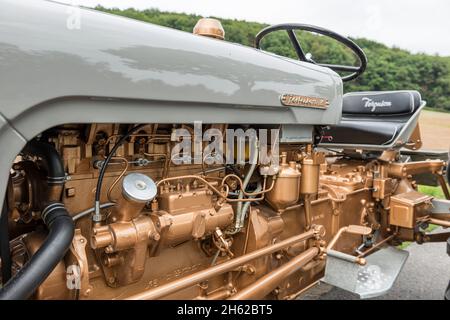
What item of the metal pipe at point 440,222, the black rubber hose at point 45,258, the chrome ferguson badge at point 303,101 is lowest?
the metal pipe at point 440,222

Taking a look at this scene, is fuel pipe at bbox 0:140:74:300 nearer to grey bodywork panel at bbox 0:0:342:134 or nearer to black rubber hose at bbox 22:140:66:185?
black rubber hose at bbox 22:140:66:185

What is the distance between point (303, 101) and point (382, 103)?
158cm

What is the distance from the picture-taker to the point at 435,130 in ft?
39.5

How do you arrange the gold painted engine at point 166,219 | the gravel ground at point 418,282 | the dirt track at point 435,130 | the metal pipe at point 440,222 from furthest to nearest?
the dirt track at point 435,130, the gravel ground at point 418,282, the metal pipe at point 440,222, the gold painted engine at point 166,219

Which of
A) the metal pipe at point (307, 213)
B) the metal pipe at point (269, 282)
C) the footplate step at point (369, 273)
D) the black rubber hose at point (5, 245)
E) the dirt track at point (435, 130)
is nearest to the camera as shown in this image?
the black rubber hose at point (5, 245)

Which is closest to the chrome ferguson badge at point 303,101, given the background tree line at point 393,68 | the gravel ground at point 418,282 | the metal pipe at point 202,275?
the metal pipe at point 202,275

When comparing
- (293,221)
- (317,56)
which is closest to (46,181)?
(293,221)

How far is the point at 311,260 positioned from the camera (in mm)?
1962

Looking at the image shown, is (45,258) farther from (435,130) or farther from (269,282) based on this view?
(435,130)

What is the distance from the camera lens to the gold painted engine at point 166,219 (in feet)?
3.86

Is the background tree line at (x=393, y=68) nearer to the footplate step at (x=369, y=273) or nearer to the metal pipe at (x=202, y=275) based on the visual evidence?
the footplate step at (x=369, y=273)

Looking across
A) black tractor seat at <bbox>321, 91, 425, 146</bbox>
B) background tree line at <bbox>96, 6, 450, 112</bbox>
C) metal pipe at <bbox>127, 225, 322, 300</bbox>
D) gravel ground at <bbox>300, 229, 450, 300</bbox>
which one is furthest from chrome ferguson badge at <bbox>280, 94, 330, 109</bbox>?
background tree line at <bbox>96, 6, 450, 112</bbox>

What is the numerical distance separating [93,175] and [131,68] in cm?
40
